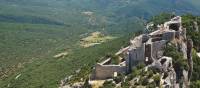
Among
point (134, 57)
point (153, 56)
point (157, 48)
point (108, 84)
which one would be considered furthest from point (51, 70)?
point (108, 84)

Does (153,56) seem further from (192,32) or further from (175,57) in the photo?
(192,32)

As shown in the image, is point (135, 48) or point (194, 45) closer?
point (135, 48)

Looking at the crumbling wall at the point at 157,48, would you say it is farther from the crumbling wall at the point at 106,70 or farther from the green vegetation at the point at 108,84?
the green vegetation at the point at 108,84

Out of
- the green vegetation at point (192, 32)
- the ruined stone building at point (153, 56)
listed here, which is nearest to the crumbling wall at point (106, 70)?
the ruined stone building at point (153, 56)

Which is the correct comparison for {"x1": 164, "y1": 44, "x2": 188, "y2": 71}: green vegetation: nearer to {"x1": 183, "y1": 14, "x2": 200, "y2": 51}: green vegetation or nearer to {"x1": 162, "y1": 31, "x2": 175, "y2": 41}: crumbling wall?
{"x1": 162, "y1": 31, "x2": 175, "y2": 41}: crumbling wall

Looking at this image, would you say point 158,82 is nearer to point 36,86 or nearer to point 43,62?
point 36,86

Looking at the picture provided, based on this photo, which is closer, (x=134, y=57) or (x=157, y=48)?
(x=134, y=57)

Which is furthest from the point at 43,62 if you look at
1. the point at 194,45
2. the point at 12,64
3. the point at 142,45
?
the point at 142,45
